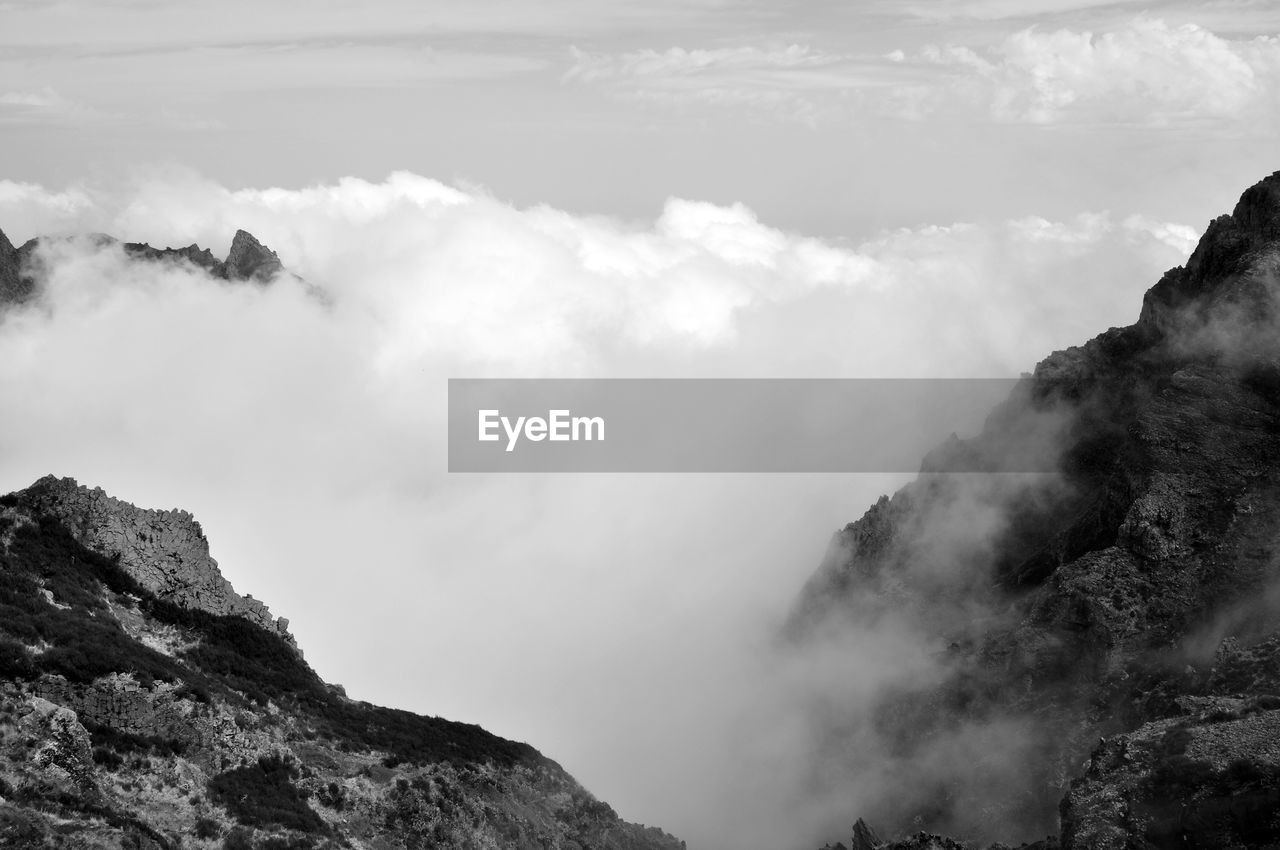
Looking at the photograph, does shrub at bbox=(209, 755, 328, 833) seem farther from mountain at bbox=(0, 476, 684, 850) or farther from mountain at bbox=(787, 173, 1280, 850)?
mountain at bbox=(787, 173, 1280, 850)

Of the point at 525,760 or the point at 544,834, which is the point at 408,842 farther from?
the point at 525,760

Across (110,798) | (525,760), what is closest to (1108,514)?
(525,760)

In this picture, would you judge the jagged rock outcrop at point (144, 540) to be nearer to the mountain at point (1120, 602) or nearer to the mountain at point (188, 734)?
the mountain at point (188, 734)

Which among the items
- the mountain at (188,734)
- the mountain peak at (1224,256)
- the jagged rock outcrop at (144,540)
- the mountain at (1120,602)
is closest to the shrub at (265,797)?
the mountain at (188,734)

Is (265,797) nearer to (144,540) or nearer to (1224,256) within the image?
(144,540)

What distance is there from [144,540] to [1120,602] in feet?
291

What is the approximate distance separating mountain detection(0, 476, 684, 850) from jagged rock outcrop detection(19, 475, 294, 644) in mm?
130

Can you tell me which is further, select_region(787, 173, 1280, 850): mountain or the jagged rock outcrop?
the jagged rock outcrop

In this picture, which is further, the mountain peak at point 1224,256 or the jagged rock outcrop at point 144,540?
the mountain peak at point 1224,256

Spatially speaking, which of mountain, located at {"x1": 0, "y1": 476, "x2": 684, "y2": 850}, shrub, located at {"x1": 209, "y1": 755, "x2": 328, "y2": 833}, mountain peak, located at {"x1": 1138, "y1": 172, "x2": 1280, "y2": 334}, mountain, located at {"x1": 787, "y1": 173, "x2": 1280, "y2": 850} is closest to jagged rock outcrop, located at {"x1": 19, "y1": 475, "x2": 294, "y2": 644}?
mountain, located at {"x1": 0, "y1": 476, "x2": 684, "y2": 850}

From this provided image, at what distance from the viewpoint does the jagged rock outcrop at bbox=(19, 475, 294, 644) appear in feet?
280

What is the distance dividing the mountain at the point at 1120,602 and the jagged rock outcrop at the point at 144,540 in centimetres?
5561

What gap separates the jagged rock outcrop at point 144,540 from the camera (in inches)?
3364

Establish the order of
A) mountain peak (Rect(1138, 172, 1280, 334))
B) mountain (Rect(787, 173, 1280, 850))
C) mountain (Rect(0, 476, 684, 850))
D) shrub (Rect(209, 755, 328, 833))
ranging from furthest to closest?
1. mountain peak (Rect(1138, 172, 1280, 334))
2. mountain (Rect(787, 173, 1280, 850))
3. shrub (Rect(209, 755, 328, 833))
4. mountain (Rect(0, 476, 684, 850))
